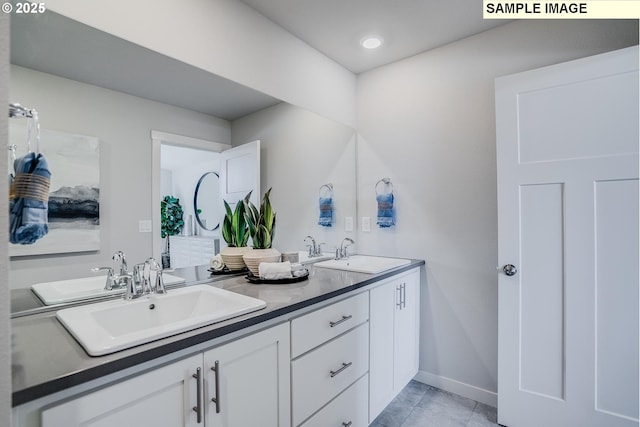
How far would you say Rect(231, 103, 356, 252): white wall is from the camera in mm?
1857

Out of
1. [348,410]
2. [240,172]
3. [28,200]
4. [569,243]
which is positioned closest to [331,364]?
[348,410]

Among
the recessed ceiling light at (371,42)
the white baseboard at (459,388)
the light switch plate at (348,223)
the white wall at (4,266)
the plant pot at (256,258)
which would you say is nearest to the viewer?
the white wall at (4,266)

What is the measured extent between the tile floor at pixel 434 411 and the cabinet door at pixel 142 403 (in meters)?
1.36

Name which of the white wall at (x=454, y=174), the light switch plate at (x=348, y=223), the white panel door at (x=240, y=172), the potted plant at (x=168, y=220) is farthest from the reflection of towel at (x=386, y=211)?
the potted plant at (x=168, y=220)

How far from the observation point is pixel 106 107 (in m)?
1.18

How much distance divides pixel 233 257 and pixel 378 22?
1.65 metres

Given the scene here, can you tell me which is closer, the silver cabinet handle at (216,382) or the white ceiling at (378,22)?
the silver cabinet handle at (216,382)

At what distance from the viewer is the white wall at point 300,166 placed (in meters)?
1.86

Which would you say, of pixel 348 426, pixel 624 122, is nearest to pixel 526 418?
pixel 348 426

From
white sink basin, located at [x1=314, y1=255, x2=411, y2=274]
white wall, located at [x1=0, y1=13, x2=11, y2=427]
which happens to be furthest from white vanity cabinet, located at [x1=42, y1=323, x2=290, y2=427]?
white sink basin, located at [x1=314, y1=255, x2=411, y2=274]

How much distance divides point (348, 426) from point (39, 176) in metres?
1.53

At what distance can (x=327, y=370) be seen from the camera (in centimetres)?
133

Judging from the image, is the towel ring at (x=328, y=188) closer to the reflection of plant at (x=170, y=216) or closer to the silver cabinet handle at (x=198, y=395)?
the reflection of plant at (x=170, y=216)

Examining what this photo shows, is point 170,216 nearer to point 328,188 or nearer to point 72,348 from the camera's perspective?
point 72,348
